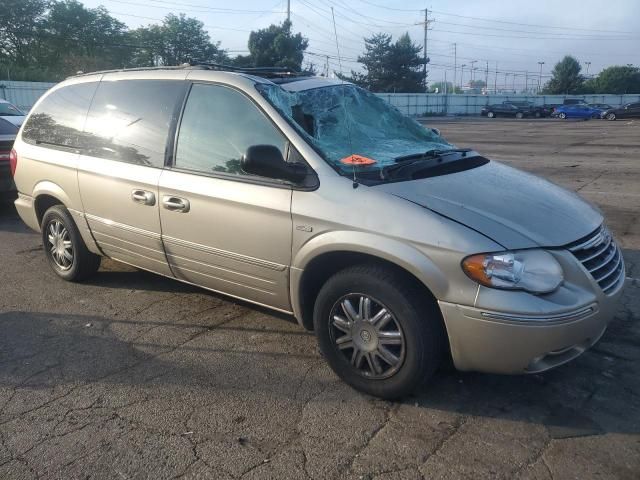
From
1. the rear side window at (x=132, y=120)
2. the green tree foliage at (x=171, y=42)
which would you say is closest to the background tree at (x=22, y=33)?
the green tree foliage at (x=171, y=42)

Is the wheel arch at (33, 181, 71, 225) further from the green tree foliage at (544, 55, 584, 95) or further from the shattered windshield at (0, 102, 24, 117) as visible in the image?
the green tree foliage at (544, 55, 584, 95)

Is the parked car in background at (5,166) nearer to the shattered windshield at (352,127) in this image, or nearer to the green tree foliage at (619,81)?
the shattered windshield at (352,127)

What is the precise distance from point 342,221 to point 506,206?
94 cm

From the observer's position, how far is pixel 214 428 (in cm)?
315

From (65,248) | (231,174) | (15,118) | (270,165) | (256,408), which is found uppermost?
(15,118)

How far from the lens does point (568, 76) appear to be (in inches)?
3159

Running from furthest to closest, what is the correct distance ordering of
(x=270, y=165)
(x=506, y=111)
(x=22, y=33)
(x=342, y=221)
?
(x=22, y=33) < (x=506, y=111) < (x=270, y=165) < (x=342, y=221)

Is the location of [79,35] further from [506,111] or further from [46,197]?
[46,197]

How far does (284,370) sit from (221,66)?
237cm

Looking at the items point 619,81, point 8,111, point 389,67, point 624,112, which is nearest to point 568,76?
point 619,81

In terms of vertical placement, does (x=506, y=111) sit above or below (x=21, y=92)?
below

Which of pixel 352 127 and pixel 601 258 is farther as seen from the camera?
pixel 352 127

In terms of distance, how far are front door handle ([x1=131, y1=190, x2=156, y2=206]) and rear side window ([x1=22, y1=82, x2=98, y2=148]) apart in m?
1.00

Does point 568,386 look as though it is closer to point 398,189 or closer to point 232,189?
point 398,189
